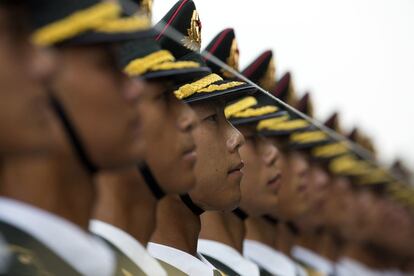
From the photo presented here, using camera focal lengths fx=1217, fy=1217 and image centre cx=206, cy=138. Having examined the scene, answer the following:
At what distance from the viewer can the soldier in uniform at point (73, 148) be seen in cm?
286

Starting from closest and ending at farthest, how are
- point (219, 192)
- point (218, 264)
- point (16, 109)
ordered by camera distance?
point (16, 109)
point (219, 192)
point (218, 264)

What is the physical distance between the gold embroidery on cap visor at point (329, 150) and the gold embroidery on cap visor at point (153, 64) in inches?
151

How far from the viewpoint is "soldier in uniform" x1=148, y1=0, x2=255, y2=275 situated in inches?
176

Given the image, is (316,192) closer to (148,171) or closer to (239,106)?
(239,106)

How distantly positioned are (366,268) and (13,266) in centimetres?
813

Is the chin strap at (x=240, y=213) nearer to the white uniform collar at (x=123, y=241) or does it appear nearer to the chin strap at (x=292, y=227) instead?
the chin strap at (x=292, y=227)

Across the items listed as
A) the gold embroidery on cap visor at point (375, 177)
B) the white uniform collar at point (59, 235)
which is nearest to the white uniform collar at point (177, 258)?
the white uniform collar at point (59, 235)

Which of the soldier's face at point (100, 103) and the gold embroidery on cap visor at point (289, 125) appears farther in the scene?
the gold embroidery on cap visor at point (289, 125)

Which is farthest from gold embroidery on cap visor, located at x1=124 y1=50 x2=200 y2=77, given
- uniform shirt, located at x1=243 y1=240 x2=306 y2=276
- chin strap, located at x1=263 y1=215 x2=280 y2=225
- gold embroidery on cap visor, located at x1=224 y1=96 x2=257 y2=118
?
chin strap, located at x1=263 y1=215 x2=280 y2=225

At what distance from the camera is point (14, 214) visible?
285cm

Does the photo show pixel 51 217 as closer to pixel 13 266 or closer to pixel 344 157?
pixel 13 266

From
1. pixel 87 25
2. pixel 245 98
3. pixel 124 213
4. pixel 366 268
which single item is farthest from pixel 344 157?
pixel 87 25

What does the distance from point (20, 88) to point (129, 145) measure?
0.44 meters

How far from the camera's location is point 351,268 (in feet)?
32.2
